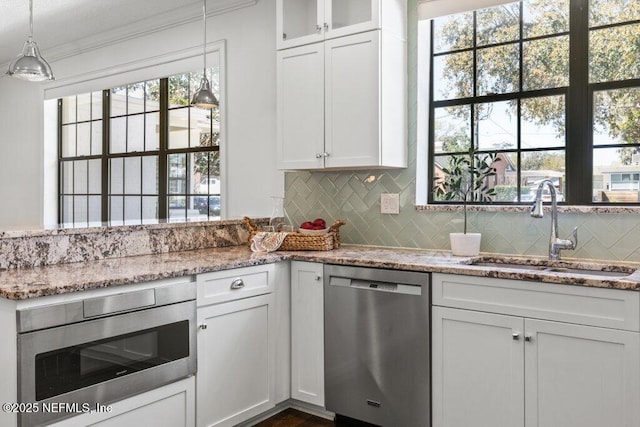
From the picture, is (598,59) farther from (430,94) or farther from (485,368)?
(485,368)

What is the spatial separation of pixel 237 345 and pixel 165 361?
17.2 inches

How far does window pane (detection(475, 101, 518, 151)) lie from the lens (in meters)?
2.89

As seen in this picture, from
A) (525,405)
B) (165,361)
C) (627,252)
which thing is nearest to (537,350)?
(525,405)

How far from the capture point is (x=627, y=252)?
2.44 meters

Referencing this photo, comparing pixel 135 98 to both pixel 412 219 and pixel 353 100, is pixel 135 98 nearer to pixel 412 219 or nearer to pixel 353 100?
pixel 353 100

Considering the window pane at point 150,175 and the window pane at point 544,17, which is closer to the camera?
the window pane at point 544,17

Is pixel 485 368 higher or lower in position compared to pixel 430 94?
lower

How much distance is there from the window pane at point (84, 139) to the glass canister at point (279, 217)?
10.3 ft

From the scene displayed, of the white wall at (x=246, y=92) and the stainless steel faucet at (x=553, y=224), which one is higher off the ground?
the white wall at (x=246, y=92)

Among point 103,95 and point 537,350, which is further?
point 103,95

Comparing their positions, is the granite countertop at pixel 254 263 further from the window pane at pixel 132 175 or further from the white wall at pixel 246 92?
the window pane at pixel 132 175

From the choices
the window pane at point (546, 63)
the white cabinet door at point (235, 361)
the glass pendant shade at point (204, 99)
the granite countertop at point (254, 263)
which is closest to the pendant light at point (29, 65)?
the glass pendant shade at point (204, 99)

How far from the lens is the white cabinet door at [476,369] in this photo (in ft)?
7.09

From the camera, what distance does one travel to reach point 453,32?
10.1 feet
